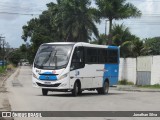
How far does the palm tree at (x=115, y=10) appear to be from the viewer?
184 ft

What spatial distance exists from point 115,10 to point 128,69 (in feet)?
34.7

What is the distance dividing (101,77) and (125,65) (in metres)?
20.0

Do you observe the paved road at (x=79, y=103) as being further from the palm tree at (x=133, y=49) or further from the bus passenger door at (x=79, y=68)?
the palm tree at (x=133, y=49)

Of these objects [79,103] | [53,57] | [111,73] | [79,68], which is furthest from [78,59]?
[79,103]

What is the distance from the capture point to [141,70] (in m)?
45.6

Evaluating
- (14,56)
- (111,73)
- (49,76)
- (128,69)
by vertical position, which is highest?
(49,76)

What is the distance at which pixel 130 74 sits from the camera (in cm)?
4834

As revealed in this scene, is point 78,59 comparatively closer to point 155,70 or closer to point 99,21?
point 155,70

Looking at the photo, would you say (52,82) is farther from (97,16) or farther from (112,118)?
(97,16)

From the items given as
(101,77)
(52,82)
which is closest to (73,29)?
(101,77)

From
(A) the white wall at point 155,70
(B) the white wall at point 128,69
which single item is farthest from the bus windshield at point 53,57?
(B) the white wall at point 128,69

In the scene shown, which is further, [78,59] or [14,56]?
[14,56]

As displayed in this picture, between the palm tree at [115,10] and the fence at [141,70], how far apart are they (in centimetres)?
779

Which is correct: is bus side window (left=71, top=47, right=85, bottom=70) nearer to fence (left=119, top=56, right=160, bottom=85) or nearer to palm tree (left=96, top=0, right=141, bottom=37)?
fence (left=119, top=56, right=160, bottom=85)
